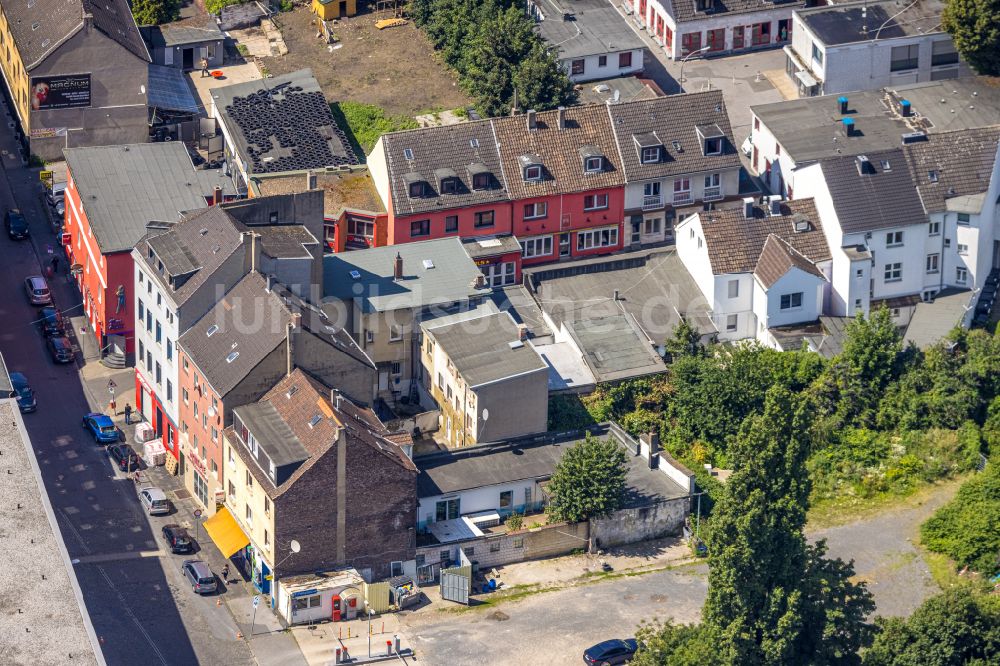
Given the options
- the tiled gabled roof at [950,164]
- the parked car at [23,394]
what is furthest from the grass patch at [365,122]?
the tiled gabled roof at [950,164]

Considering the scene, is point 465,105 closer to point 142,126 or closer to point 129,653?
point 142,126

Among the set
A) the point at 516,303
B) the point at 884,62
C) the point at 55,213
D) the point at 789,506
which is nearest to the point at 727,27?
the point at 884,62

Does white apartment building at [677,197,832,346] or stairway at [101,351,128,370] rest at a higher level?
white apartment building at [677,197,832,346]

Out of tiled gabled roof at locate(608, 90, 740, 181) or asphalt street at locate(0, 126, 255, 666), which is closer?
asphalt street at locate(0, 126, 255, 666)

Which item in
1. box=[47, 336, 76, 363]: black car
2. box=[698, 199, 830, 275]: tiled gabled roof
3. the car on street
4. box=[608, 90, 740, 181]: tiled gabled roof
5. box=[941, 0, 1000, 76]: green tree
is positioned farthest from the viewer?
box=[941, 0, 1000, 76]: green tree

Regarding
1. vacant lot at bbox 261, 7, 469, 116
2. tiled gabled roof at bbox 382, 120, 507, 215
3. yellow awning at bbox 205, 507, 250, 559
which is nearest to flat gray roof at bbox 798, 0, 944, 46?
vacant lot at bbox 261, 7, 469, 116

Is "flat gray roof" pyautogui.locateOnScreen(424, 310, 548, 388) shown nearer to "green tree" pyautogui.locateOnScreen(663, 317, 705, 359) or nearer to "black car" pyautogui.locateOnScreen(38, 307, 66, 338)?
"green tree" pyautogui.locateOnScreen(663, 317, 705, 359)

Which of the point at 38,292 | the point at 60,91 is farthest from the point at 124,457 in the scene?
the point at 60,91
